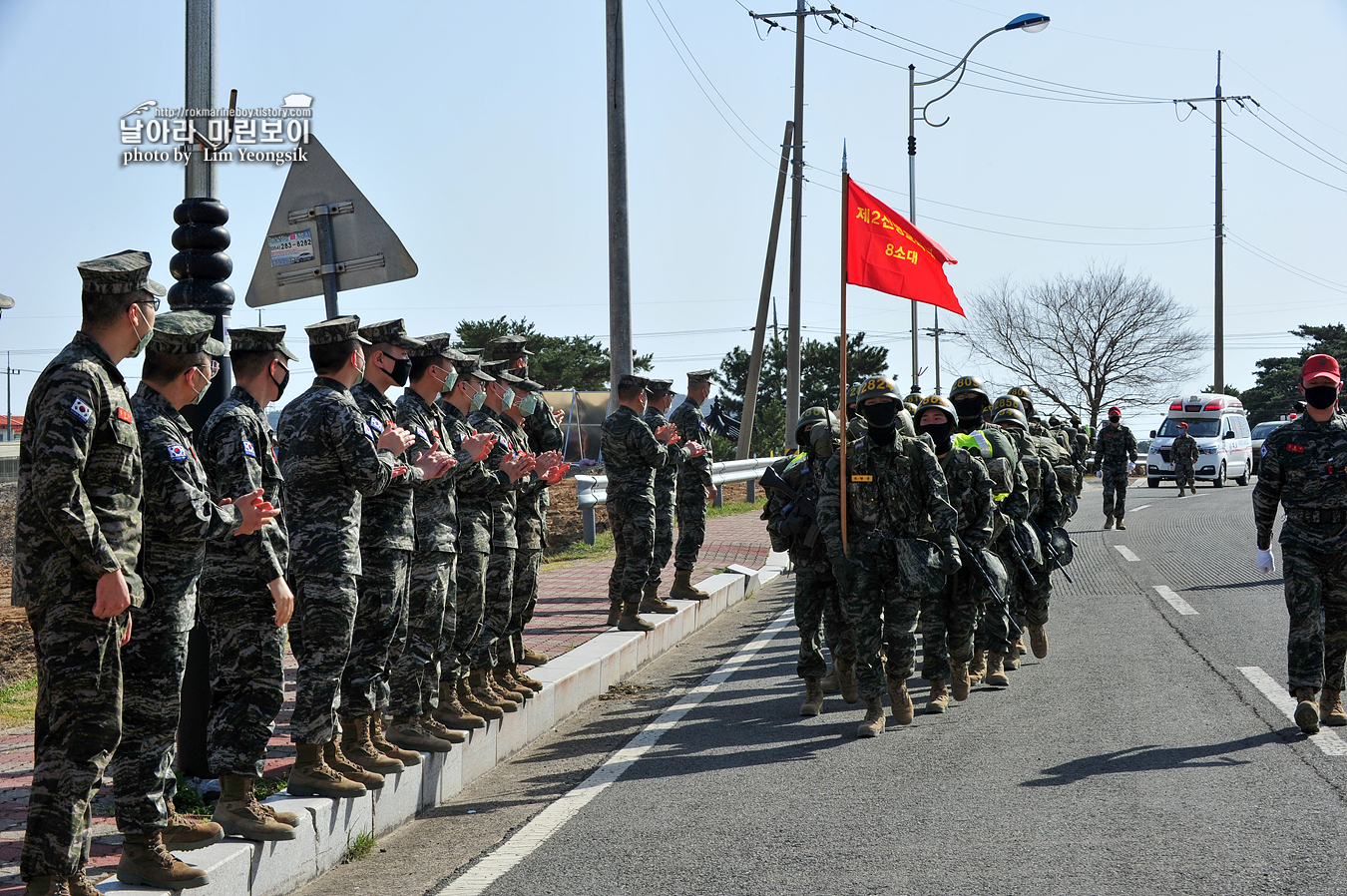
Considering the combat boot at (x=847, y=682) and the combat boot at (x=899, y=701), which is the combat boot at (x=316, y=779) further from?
the combat boot at (x=847, y=682)

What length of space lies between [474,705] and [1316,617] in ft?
15.8

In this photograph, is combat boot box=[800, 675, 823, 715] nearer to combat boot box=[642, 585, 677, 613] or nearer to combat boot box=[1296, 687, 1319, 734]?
combat boot box=[1296, 687, 1319, 734]

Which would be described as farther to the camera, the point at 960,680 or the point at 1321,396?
the point at 960,680

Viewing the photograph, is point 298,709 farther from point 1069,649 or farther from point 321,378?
point 1069,649

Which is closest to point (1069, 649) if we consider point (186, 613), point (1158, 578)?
point (1158, 578)


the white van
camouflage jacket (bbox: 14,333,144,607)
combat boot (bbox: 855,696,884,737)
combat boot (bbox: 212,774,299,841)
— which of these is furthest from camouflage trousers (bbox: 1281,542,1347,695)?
the white van

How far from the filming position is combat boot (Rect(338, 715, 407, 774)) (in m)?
5.76

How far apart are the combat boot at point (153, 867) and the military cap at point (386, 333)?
2645 mm

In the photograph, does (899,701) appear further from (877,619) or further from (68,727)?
(68,727)

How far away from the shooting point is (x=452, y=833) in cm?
568

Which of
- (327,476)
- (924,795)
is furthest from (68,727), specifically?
(924,795)

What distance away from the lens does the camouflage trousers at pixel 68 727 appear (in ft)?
12.6

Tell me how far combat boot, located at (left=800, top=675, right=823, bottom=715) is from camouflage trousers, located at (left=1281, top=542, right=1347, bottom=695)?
9.01 ft

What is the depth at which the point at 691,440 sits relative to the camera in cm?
1235
